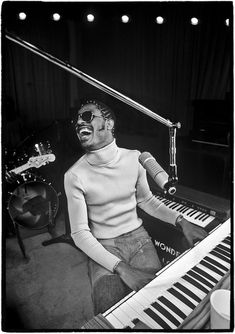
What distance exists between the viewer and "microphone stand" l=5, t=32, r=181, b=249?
144cm

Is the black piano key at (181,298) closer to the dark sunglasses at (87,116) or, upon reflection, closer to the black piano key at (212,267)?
the black piano key at (212,267)

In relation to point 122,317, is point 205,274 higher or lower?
higher

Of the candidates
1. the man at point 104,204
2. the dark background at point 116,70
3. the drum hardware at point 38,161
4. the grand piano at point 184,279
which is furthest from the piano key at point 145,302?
the drum hardware at point 38,161

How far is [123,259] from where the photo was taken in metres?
1.62

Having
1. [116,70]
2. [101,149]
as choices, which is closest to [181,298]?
[101,149]

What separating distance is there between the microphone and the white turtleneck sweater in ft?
0.12

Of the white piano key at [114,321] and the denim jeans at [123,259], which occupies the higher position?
the denim jeans at [123,259]

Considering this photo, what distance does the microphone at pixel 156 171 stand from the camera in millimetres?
1645

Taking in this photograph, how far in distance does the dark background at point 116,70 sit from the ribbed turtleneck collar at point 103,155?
61mm

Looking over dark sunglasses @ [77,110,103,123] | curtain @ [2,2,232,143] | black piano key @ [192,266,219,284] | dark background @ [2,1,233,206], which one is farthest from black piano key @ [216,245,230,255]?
dark sunglasses @ [77,110,103,123]

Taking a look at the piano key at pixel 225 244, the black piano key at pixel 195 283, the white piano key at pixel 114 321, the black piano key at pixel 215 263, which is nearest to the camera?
the white piano key at pixel 114 321

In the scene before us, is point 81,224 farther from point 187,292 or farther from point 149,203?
point 187,292

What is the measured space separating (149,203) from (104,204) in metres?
0.33

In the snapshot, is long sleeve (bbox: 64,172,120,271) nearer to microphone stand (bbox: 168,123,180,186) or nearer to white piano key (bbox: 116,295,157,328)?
white piano key (bbox: 116,295,157,328)
